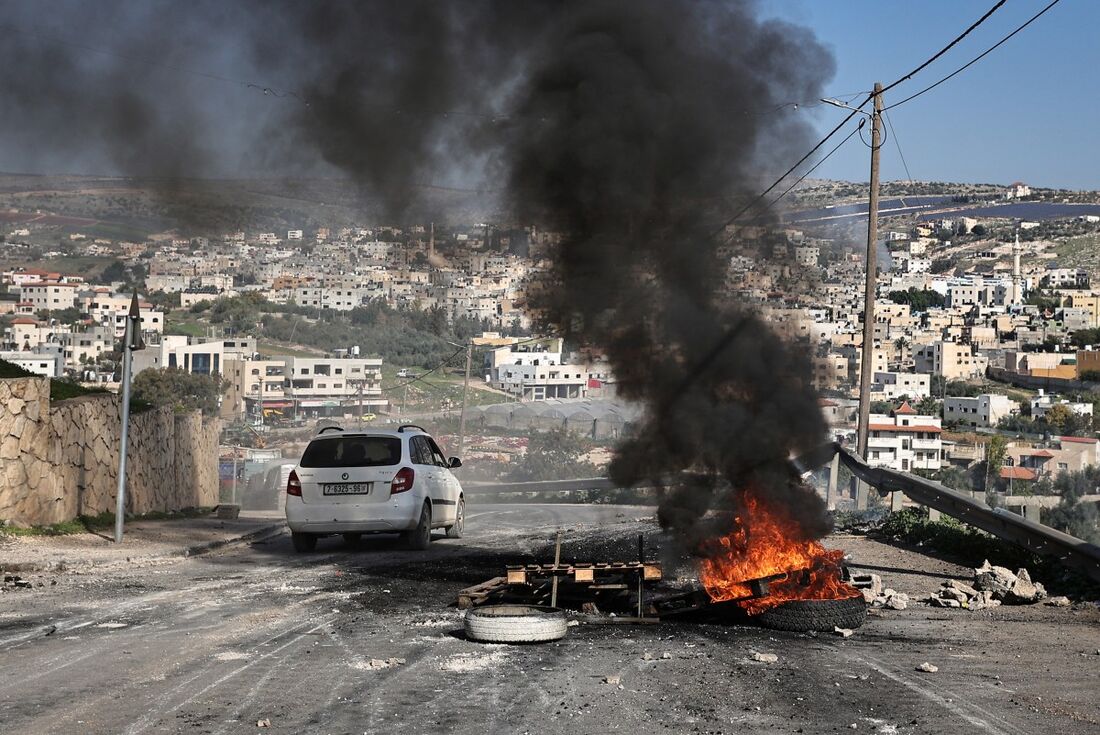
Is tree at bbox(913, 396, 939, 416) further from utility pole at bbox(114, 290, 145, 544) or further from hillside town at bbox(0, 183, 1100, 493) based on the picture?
utility pole at bbox(114, 290, 145, 544)

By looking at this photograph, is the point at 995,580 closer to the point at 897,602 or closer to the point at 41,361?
the point at 897,602

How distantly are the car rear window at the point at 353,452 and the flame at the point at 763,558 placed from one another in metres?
6.15

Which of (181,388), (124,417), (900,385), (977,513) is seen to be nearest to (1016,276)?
(900,385)

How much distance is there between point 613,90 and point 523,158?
1295mm

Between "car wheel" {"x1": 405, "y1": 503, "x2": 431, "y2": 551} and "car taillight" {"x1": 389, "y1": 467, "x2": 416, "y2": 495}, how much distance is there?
0.47 m

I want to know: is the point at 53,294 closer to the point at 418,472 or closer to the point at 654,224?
the point at 418,472

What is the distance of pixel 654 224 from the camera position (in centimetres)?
1232

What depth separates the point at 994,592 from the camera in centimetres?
1094

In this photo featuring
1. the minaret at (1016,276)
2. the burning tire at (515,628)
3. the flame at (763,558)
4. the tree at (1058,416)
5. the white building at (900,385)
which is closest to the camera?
the burning tire at (515,628)

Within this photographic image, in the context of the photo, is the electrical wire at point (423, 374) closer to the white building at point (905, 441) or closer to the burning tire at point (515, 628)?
the white building at point (905, 441)

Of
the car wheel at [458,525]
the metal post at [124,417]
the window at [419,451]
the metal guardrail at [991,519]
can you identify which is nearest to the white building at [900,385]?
the metal guardrail at [991,519]

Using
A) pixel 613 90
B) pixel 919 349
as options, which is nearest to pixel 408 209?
pixel 613 90

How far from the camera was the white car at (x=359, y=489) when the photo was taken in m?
15.3

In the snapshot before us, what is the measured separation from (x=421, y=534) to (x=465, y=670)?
8.03m
